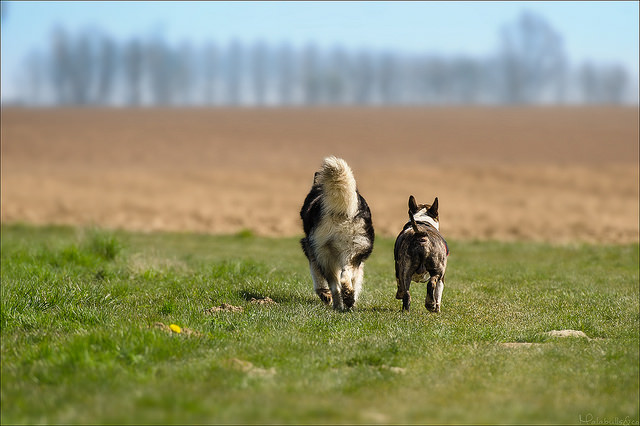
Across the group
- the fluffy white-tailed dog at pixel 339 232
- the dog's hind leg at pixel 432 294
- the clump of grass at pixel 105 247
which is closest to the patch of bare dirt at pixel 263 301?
the fluffy white-tailed dog at pixel 339 232

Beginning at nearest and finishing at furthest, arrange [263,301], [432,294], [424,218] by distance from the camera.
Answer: [432,294] → [263,301] → [424,218]

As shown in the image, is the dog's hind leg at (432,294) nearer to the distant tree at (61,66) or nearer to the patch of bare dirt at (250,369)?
the patch of bare dirt at (250,369)

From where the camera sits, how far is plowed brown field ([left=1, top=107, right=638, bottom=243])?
1272 inches

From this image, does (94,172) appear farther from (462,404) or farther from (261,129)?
(462,404)

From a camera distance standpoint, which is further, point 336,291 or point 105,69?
point 105,69

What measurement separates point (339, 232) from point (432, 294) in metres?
1.42

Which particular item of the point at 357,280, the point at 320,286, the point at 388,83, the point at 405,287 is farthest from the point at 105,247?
the point at 388,83

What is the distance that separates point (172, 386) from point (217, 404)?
2.29ft

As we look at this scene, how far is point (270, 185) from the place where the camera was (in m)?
41.9

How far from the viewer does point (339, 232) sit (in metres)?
9.56

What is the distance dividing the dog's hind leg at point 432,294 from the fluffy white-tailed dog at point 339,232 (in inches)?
36.3

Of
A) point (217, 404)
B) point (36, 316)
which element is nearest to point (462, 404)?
point (217, 404)

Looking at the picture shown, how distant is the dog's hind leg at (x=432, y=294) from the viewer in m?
9.45

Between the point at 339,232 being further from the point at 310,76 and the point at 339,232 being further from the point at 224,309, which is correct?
the point at 310,76
